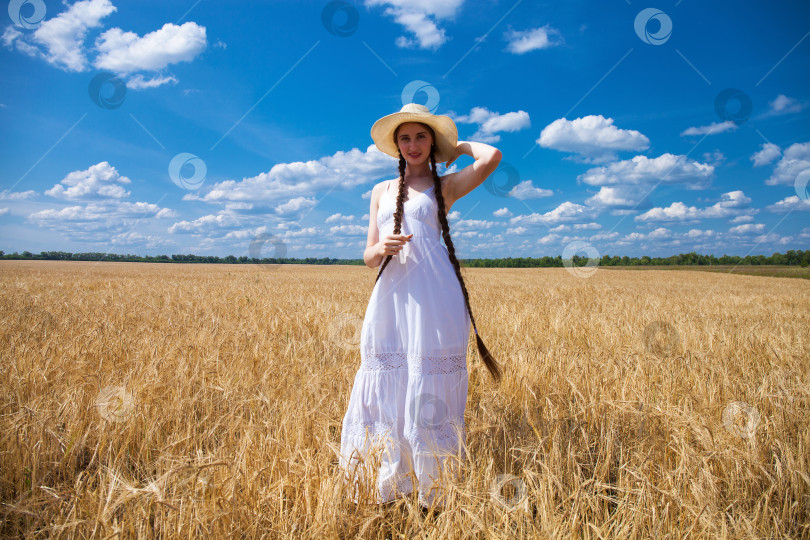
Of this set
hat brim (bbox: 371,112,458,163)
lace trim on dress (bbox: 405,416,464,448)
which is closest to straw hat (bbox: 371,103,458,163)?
hat brim (bbox: 371,112,458,163)

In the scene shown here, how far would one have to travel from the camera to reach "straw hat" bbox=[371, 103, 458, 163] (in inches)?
93.6

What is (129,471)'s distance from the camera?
7.60 feet

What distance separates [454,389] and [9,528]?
2155mm

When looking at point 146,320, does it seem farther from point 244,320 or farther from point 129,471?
point 129,471

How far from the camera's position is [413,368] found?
2.21m

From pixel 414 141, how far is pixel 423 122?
129mm

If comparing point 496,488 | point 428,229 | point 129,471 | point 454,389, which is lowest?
point 129,471

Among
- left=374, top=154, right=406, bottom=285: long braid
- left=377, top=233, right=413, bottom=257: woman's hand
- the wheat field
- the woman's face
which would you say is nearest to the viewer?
the wheat field

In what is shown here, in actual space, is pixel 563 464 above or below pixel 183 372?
below

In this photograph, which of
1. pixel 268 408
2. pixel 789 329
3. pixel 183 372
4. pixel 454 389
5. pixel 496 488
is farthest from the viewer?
pixel 789 329

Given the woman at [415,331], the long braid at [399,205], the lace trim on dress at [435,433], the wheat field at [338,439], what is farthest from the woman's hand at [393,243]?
the wheat field at [338,439]

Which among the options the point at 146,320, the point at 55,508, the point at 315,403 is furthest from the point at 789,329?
the point at 146,320

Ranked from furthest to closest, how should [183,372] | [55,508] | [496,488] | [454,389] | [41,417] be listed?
[183,372] < [41,417] < [454,389] < [496,488] < [55,508]

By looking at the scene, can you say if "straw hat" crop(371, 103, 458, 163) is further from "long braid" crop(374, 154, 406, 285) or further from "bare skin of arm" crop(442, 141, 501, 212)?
"long braid" crop(374, 154, 406, 285)
